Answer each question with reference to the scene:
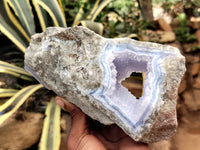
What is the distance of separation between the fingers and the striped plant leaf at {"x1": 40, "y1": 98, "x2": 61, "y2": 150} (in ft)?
0.16

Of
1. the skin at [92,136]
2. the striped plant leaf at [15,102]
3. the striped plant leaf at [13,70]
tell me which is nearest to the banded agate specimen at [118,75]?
the skin at [92,136]

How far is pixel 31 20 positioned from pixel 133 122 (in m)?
0.75

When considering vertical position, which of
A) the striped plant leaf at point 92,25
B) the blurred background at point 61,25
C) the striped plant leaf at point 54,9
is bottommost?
the blurred background at point 61,25

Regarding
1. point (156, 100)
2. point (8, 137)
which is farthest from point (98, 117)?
point (8, 137)

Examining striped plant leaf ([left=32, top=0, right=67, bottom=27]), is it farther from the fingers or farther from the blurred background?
the fingers

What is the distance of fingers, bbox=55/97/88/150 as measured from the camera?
711 mm

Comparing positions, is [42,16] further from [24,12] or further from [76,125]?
[76,125]

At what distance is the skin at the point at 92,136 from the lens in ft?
2.20

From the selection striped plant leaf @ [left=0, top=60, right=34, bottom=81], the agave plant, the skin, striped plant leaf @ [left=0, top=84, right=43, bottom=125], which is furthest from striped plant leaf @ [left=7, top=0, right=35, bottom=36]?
the skin

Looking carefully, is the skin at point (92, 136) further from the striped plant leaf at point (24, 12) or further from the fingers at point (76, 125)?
the striped plant leaf at point (24, 12)

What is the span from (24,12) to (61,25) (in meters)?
0.19

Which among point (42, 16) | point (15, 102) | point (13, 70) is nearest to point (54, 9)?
point (42, 16)

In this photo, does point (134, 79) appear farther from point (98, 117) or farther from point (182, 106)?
point (182, 106)

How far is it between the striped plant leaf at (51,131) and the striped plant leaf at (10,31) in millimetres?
384
